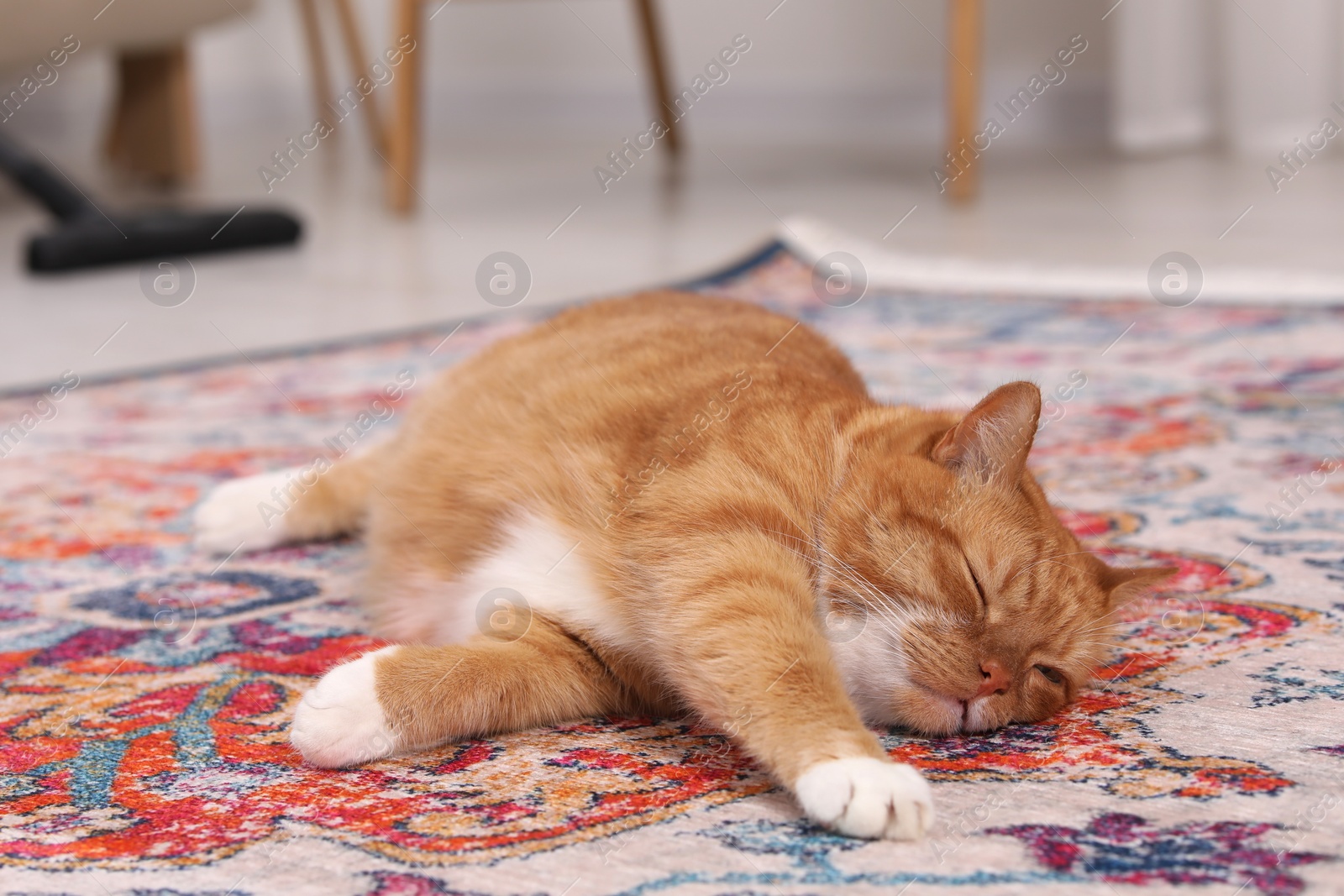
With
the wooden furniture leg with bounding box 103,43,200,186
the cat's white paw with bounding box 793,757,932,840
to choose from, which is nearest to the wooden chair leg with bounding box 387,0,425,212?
the wooden furniture leg with bounding box 103,43,200,186

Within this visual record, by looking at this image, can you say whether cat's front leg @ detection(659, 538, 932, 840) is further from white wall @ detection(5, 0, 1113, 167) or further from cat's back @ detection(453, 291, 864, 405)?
white wall @ detection(5, 0, 1113, 167)

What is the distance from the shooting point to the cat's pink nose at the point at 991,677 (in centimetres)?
109

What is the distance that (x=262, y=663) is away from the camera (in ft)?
4.32

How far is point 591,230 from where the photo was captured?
13.2 ft

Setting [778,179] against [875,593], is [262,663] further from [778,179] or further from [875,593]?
[778,179]

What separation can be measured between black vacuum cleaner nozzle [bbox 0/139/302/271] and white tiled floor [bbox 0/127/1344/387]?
0.06 metres

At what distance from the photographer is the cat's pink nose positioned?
1.09 meters

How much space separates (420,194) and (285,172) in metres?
1.03

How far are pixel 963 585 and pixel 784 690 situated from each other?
0.62 feet

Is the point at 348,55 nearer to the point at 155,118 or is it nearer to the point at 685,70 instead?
the point at 155,118

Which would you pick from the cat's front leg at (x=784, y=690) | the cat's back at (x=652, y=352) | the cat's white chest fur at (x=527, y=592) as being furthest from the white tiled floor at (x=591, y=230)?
the cat's front leg at (x=784, y=690)

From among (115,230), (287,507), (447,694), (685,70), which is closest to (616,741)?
(447,694)

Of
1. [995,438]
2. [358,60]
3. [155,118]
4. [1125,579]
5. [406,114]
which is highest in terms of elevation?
[358,60]

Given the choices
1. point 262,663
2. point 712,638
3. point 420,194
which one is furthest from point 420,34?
point 712,638
